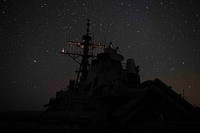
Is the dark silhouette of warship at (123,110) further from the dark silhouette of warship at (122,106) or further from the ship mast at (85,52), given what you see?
the ship mast at (85,52)

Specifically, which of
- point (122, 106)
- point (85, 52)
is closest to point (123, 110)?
point (122, 106)

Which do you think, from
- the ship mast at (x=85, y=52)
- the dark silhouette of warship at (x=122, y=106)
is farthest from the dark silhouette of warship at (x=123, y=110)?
the ship mast at (x=85, y=52)

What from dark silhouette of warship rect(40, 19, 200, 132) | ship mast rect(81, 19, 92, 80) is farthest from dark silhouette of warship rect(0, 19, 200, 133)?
ship mast rect(81, 19, 92, 80)

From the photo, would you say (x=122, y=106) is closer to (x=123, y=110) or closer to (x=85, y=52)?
(x=123, y=110)

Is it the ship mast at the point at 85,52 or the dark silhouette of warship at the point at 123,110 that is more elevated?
the ship mast at the point at 85,52

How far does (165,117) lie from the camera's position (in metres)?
7.82

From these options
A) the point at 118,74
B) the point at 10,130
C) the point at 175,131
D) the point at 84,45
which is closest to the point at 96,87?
the point at 118,74

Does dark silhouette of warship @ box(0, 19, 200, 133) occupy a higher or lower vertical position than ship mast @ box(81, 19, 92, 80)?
lower

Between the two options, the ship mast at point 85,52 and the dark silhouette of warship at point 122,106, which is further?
the ship mast at point 85,52

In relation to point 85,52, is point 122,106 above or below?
below

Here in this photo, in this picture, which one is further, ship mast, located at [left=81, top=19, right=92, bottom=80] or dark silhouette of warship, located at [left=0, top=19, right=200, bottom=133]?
ship mast, located at [left=81, top=19, right=92, bottom=80]

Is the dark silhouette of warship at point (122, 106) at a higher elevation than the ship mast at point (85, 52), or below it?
below

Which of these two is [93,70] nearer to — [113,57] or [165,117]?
[113,57]

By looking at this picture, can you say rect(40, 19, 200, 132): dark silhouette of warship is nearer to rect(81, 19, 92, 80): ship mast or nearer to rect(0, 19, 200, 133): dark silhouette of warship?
rect(0, 19, 200, 133): dark silhouette of warship
